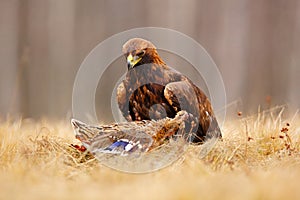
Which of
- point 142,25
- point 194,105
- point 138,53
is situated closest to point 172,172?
point 194,105

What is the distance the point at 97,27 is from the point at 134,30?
16.4 inches

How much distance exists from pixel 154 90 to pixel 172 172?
1.47ft

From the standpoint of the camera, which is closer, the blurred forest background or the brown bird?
the brown bird

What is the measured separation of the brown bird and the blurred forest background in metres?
3.66

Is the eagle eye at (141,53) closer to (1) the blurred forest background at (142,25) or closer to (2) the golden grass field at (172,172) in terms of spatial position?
(2) the golden grass field at (172,172)

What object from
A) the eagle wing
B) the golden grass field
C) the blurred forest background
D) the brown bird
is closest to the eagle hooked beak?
the brown bird

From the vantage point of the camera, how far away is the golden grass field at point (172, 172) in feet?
4.83

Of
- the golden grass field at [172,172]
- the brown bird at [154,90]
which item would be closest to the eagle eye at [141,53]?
the brown bird at [154,90]

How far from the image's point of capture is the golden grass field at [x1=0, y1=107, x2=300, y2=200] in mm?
1474

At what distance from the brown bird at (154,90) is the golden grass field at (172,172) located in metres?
0.16

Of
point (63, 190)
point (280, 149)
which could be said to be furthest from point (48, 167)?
point (280, 149)

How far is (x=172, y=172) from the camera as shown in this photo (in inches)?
73.5

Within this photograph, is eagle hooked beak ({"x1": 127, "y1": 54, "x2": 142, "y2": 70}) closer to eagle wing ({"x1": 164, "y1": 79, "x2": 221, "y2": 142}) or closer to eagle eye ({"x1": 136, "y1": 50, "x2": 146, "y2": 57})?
eagle eye ({"x1": 136, "y1": 50, "x2": 146, "y2": 57})

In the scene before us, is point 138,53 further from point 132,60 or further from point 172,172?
point 172,172
